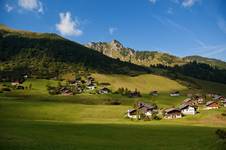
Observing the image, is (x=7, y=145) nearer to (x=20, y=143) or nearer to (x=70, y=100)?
(x=20, y=143)

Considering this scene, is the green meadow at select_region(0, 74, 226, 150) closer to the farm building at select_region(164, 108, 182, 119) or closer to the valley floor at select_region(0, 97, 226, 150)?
the valley floor at select_region(0, 97, 226, 150)

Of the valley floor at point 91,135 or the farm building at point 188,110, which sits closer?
the valley floor at point 91,135

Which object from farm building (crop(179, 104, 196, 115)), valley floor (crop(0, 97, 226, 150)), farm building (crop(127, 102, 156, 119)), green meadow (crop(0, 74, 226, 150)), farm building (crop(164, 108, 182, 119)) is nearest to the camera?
valley floor (crop(0, 97, 226, 150))

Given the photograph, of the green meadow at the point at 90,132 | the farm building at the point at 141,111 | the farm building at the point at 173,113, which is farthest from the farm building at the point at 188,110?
the green meadow at the point at 90,132

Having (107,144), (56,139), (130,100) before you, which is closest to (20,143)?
(56,139)

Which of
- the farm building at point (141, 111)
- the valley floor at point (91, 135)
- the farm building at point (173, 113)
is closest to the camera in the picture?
the valley floor at point (91, 135)

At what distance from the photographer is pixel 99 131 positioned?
249 feet

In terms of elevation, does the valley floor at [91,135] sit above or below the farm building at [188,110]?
below

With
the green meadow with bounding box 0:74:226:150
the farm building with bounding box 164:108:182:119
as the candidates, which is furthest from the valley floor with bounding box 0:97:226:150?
the farm building with bounding box 164:108:182:119

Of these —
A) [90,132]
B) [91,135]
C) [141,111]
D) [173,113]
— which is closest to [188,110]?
[173,113]

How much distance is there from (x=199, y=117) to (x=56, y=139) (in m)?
67.1

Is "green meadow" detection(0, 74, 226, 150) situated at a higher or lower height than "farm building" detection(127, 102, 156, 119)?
lower

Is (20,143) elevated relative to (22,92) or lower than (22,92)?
lower

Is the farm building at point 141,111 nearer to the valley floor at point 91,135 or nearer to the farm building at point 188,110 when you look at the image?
the valley floor at point 91,135
